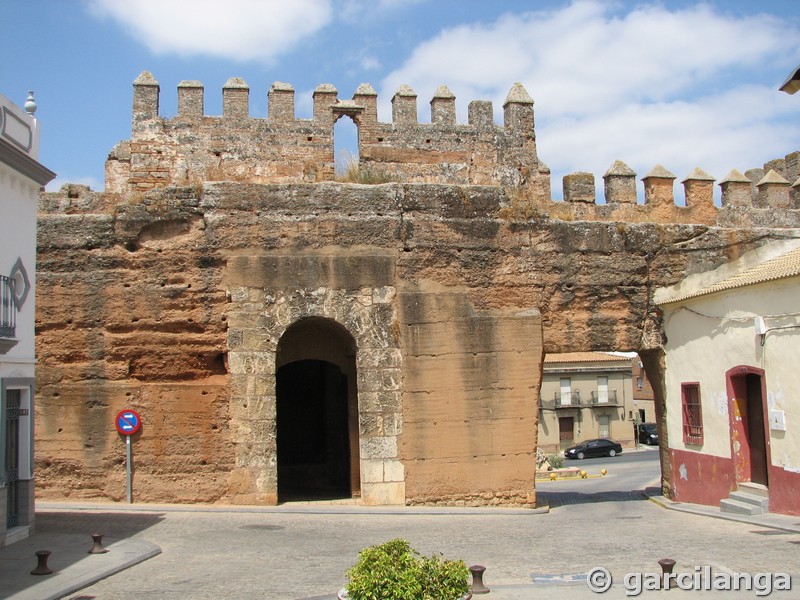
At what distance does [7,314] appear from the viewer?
974cm

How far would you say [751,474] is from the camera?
1284 centimetres

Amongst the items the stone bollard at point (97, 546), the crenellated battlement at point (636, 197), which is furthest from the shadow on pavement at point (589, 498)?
the stone bollard at point (97, 546)

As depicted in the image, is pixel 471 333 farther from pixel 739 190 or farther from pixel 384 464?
pixel 739 190

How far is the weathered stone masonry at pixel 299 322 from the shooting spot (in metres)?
12.5

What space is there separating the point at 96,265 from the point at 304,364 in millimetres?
6159

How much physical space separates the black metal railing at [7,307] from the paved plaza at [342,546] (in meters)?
2.51

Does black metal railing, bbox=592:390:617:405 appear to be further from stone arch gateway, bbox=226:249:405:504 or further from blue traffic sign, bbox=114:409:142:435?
blue traffic sign, bbox=114:409:142:435

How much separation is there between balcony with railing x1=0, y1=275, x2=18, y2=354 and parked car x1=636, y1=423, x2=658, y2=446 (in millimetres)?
38199

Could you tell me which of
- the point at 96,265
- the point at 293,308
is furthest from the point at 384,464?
the point at 96,265

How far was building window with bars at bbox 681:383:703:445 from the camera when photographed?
45.5 ft

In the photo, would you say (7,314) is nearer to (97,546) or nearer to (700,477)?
(97,546)

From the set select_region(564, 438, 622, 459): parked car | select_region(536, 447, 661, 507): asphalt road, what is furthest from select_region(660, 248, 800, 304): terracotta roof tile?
select_region(564, 438, 622, 459): parked car

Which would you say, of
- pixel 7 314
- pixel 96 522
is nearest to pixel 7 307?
pixel 7 314

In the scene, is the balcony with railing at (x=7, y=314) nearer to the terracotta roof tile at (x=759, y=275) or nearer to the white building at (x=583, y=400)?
the terracotta roof tile at (x=759, y=275)
